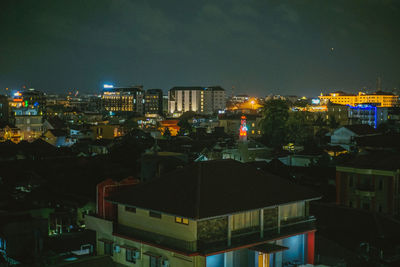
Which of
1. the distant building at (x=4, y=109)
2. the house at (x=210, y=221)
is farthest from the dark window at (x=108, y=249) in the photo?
the distant building at (x=4, y=109)

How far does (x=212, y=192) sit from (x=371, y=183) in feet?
36.6

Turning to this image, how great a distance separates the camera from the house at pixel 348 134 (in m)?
39.2

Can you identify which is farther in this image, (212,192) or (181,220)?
(212,192)

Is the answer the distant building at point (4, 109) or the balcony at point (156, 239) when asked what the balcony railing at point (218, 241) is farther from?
the distant building at point (4, 109)

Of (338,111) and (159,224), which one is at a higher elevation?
(338,111)

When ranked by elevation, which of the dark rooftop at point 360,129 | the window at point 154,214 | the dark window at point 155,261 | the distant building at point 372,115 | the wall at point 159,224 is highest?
the distant building at point 372,115

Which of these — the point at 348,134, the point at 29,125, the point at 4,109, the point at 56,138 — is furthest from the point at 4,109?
the point at 348,134

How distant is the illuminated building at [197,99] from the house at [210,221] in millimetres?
100687

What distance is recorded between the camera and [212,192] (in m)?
9.31

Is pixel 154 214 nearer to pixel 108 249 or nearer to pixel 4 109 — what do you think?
pixel 108 249

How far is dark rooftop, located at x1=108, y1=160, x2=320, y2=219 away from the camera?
880cm

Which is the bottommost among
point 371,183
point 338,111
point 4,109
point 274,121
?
point 371,183

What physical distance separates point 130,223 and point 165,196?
1088 millimetres

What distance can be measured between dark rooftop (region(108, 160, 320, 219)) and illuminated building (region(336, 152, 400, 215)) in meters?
8.60
